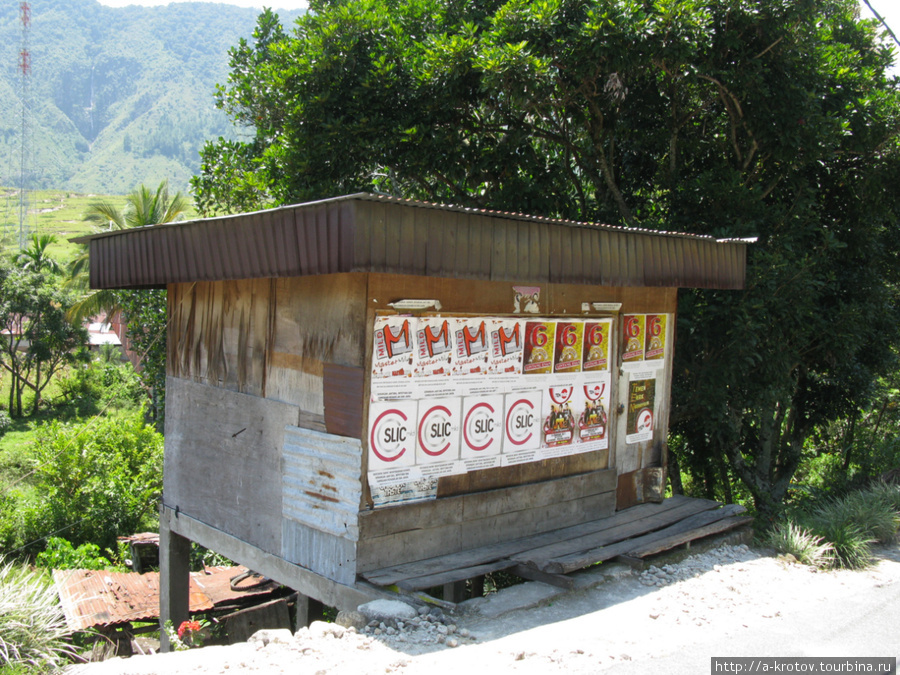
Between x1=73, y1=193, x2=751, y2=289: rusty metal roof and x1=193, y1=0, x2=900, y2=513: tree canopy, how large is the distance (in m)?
3.04

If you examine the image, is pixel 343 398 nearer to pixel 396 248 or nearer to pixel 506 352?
A: pixel 396 248

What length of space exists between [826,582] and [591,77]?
671cm

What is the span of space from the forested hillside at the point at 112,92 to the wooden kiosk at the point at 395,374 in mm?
107253

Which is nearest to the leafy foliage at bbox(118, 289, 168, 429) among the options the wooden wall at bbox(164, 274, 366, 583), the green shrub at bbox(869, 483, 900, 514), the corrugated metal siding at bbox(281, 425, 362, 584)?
the wooden wall at bbox(164, 274, 366, 583)

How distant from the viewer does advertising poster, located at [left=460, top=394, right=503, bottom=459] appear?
623cm

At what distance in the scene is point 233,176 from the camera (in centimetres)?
1397

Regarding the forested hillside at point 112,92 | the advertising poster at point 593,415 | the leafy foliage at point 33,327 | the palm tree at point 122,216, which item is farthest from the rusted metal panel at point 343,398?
the forested hillside at point 112,92

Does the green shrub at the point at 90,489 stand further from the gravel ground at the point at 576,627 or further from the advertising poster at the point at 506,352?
the gravel ground at the point at 576,627

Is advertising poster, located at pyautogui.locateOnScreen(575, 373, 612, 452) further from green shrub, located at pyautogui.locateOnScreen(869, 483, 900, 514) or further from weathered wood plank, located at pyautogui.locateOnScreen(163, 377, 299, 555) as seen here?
green shrub, located at pyautogui.locateOnScreen(869, 483, 900, 514)

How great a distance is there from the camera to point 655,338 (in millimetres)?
8109

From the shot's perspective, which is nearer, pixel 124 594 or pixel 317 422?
pixel 317 422

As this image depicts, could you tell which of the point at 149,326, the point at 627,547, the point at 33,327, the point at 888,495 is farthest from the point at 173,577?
the point at 33,327

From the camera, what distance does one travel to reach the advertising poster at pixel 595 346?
7.22 meters

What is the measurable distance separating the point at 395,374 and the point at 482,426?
1.11 metres
